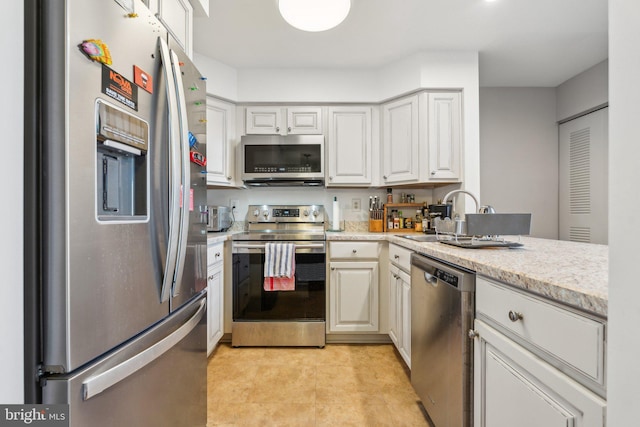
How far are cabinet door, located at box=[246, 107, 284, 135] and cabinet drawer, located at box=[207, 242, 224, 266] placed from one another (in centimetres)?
114

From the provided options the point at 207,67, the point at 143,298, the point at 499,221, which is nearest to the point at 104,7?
the point at 143,298

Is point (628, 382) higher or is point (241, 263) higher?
point (628, 382)

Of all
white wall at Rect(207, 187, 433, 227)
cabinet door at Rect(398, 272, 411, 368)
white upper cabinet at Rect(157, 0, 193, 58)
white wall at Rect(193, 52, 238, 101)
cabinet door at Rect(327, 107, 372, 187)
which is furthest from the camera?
white wall at Rect(207, 187, 433, 227)

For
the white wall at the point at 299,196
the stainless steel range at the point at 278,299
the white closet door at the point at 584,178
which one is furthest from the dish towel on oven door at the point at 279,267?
the white closet door at the point at 584,178

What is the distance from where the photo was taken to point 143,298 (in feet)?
2.72

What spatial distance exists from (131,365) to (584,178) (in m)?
3.74

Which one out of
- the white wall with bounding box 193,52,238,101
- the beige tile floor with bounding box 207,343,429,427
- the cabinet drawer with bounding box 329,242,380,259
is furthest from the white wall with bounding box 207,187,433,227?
the beige tile floor with bounding box 207,343,429,427

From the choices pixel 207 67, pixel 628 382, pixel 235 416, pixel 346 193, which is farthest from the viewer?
pixel 346 193

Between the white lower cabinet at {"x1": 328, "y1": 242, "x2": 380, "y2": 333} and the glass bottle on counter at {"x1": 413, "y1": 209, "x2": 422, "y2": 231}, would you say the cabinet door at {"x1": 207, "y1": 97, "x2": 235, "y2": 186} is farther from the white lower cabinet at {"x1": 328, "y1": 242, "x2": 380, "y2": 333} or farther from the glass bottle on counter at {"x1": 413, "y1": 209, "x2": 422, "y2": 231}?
the glass bottle on counter at {"x1": 413, "y1": 209, "x2": 422, "y2": 231}

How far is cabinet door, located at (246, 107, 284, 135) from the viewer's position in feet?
8.79

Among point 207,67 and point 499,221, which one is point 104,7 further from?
point 207,67

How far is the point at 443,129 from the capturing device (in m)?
2.42

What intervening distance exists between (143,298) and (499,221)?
4.81 ft

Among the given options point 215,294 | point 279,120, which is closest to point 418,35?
point 279,120
